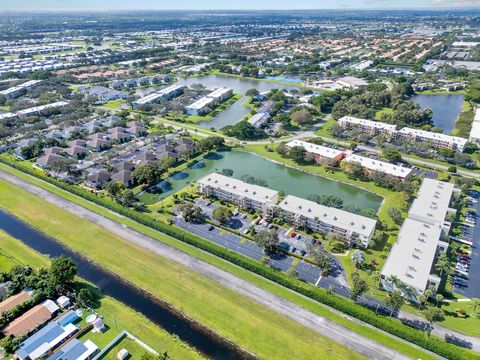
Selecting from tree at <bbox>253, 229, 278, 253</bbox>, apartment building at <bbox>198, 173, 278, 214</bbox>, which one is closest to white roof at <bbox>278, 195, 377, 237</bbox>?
apartment building at <bbox>198, 173, 278, 214</bbox>

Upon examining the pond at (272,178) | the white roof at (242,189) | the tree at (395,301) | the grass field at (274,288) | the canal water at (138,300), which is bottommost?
the canal water at (138,300)

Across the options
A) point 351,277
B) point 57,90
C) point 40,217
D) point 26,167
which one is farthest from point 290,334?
point 57,90

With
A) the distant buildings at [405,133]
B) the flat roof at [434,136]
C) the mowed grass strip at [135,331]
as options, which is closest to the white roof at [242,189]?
the mowed grass strip at [135,331]

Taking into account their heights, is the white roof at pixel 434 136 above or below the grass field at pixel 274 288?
above

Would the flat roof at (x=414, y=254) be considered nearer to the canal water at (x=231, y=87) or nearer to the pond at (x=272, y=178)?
the pond at (x=272, y=178)

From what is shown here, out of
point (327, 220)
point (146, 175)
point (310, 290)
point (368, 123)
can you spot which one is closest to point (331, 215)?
point (327, 220)

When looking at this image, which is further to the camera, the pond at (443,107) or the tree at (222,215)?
the pond at (443,107)

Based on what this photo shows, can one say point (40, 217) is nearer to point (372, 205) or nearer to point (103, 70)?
point (372, 205)
